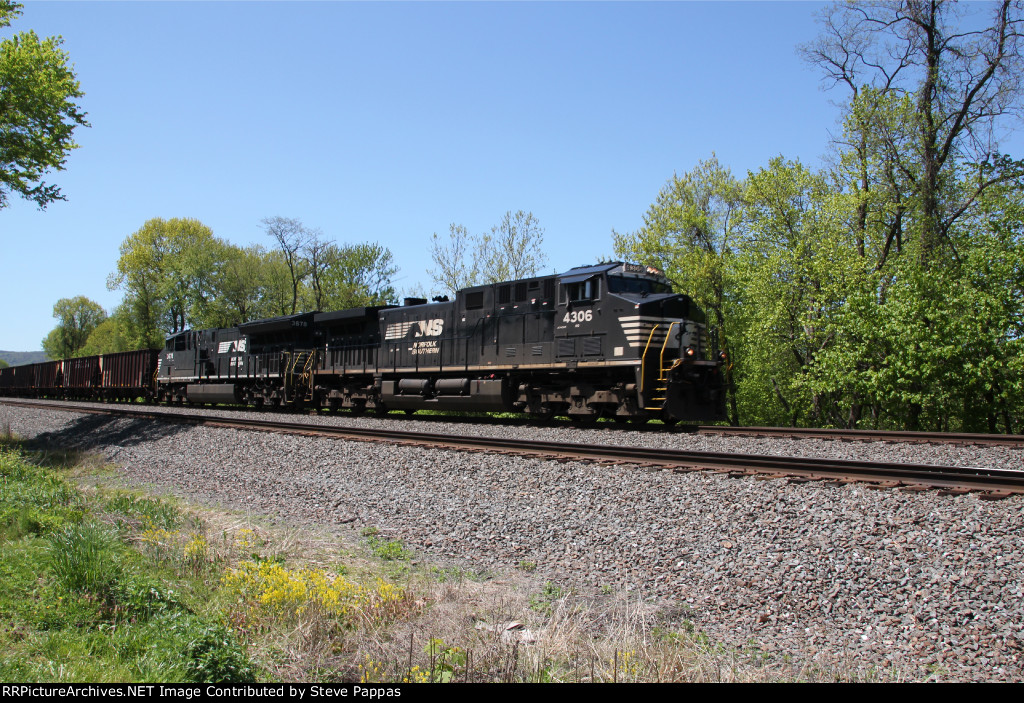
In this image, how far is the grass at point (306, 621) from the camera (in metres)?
3.85

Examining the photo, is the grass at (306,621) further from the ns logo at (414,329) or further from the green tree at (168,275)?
the green tree at (168,275)

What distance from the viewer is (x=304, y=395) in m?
23.9

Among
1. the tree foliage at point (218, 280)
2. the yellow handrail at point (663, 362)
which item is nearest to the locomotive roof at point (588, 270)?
the yellow handrail at point (663, 362)

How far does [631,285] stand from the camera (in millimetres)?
14984

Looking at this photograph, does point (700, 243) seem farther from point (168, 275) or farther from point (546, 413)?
point (168, 275)

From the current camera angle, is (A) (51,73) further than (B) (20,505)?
Yes

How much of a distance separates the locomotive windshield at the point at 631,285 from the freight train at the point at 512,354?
0.09 feet

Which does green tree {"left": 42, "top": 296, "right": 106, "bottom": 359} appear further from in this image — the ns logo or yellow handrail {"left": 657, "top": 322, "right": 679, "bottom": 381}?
yellow handrail {"left": 657, "top": 322, "right": 679, "bottom": 381}

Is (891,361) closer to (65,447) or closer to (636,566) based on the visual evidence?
(636,566)

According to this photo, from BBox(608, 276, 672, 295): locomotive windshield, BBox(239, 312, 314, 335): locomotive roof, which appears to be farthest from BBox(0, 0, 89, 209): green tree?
BBox(608, 276, 672, 295): locomotive windshield

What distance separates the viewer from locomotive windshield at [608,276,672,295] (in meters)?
14.8

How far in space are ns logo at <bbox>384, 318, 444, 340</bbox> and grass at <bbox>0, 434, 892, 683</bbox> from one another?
501 inches
